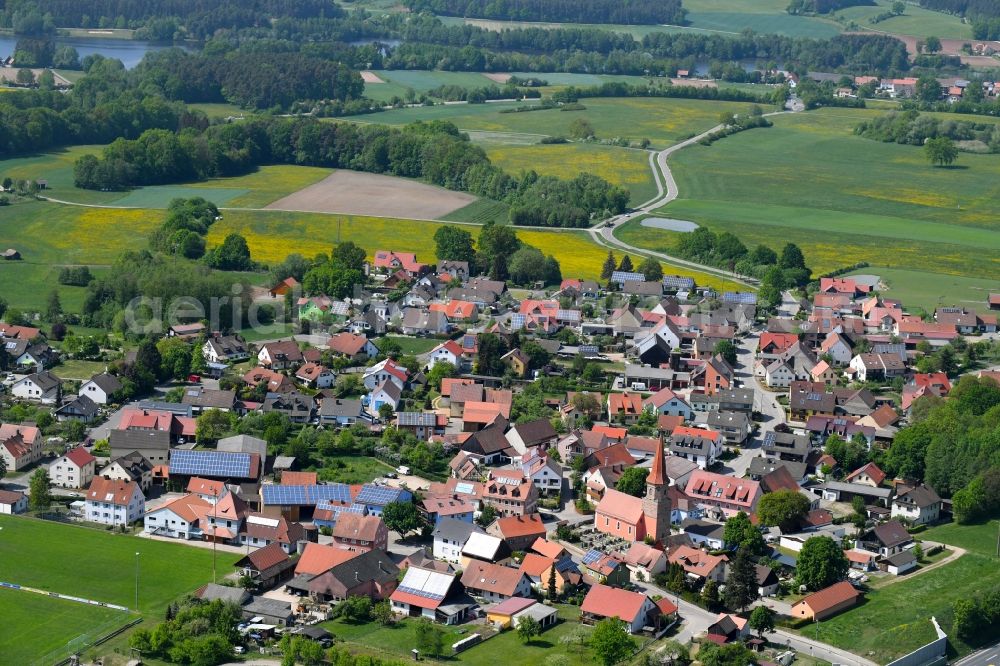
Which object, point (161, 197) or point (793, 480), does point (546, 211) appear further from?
point (793, 480)

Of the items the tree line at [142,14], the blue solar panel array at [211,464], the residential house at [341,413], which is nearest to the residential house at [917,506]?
the residential house at [341,413]

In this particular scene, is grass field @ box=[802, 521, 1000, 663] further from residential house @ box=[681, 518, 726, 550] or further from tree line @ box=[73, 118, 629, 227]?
tree line @ box=[73, 118, 629, 227]

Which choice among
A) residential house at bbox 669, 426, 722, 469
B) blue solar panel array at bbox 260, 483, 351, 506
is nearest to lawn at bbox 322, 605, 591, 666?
blue solar panel array at bbox 260, 483, 351, 506

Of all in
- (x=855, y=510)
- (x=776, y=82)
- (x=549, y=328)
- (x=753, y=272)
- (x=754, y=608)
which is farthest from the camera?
(x=776, y=82)

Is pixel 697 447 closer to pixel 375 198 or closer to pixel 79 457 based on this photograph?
pixel 79 457

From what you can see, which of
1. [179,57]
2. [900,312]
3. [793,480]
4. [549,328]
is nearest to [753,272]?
[900,312]

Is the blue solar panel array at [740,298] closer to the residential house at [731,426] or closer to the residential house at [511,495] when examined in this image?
the residential house at [731,426]

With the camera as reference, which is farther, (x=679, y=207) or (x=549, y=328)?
(x=679, y=207)
